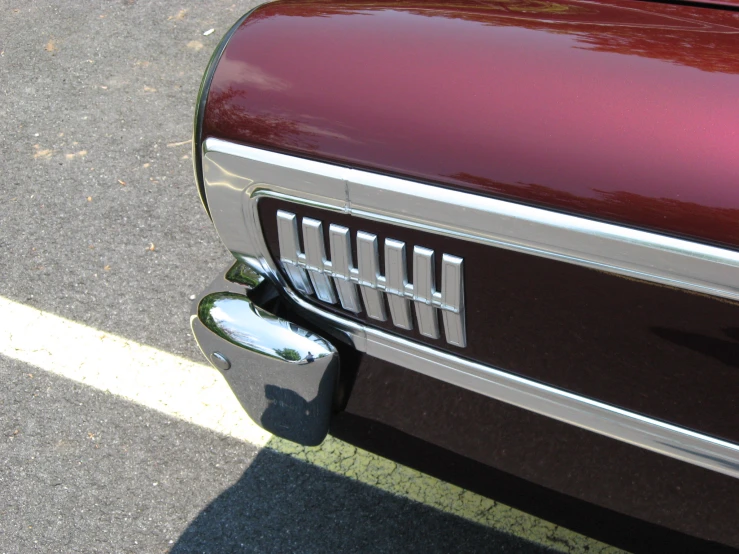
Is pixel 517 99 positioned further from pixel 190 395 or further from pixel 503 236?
pixel 190 395

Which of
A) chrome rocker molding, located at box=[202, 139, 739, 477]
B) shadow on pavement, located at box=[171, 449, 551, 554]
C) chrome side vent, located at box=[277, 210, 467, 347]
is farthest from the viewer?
shadow on pavement, located at box=[171, 449, 551, 554]

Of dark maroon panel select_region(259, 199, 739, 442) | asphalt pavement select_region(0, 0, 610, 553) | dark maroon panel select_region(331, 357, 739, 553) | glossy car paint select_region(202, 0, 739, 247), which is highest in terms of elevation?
glossy car paint select_region(202, 0, 739, 247)

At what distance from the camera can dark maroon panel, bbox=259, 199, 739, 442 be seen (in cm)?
107

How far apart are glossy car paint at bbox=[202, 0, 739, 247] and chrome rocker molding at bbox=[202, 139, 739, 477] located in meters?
0.02

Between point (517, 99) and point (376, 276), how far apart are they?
0.38 m

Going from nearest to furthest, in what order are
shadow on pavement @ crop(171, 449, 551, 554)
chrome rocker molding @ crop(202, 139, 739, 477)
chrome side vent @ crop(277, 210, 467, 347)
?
chrome rocker molding @ crop(202, 139, 739, 477) → chrome side vent @ crop(277, 210, 467, 347) → shadow on pavement @ crop(171, 449, 551, 554)

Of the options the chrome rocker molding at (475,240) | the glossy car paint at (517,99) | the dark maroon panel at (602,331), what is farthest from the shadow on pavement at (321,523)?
the glossy car paint at (517,99)

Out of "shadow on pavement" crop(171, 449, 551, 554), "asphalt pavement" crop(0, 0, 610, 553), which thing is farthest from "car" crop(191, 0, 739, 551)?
"asphalt pavement" crop(0, 0, 610, 553)

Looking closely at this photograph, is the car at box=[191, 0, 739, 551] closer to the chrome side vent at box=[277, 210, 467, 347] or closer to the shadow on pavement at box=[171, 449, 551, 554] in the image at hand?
the chrome side vent at box=[277, 210, 467, 347]

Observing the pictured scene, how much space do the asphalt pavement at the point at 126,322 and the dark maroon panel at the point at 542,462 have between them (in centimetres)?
58

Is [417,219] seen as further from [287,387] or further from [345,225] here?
[287,387]

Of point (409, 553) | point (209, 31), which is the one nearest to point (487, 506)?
point (409, 553)

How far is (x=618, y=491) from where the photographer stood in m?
1.34

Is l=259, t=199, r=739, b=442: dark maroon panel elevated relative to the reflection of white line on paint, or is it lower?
elevated
